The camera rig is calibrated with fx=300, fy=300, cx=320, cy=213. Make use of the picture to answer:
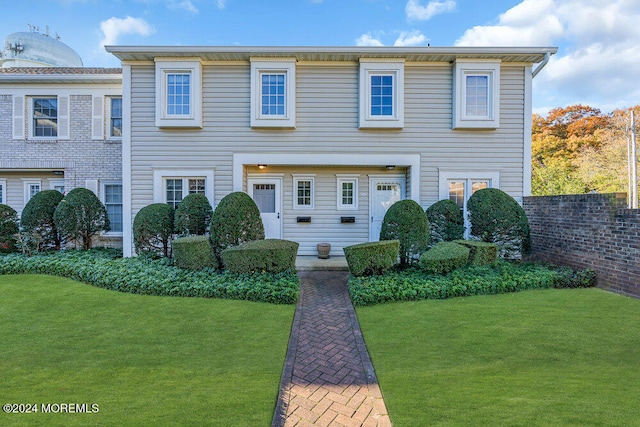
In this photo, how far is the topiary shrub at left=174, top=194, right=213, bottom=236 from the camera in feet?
24.5

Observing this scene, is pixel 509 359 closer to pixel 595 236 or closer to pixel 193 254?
pixel 595 236

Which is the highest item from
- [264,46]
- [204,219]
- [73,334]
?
[264,46]

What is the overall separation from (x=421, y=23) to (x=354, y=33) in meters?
2.61

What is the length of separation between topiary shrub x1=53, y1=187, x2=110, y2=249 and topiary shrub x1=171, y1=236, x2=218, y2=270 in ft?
13.5

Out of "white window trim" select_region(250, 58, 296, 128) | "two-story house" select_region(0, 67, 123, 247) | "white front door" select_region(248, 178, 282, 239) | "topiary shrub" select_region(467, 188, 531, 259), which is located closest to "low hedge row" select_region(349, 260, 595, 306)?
"topiary shrub" select_region(467, 188, 531, 259)

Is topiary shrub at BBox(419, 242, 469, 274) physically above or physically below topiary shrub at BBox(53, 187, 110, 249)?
below

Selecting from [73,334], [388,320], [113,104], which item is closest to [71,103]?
[113,104]

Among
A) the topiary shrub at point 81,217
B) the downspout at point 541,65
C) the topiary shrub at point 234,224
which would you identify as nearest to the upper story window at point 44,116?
the topiary shrub at point 81,217

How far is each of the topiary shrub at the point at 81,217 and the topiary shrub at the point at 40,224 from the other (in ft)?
1.13

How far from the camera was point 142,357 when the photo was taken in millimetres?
3432

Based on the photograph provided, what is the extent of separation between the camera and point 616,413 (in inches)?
94.5

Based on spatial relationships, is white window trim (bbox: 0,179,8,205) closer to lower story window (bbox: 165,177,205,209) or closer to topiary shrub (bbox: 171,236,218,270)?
lower story window (bbox: 165,177,205,209)

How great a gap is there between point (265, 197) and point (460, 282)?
18.7ft

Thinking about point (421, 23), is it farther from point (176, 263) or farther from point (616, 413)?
point (616, 413)
